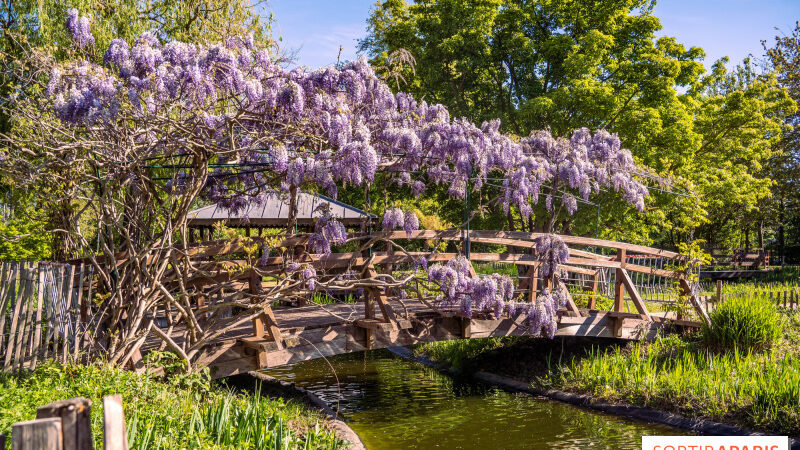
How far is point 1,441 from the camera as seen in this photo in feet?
7.35

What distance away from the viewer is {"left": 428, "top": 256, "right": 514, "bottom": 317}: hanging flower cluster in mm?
7934

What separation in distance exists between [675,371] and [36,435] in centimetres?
893

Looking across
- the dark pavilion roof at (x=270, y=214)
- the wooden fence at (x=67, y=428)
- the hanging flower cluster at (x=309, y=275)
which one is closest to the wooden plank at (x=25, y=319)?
the hanging flower cluster at (x=309, y=275)

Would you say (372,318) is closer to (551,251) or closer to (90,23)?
(551,251)

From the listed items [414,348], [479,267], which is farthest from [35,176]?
[479,267]

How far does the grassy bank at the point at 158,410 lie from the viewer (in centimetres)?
446

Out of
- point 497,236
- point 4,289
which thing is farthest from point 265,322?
point 497,236

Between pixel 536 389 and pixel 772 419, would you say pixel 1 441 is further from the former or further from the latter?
pixel 536 389

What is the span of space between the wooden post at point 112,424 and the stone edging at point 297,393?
5236 mm

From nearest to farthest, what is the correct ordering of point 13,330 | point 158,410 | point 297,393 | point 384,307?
1. point 158,410
2. point 13,330
3. point 384,307
4. point 297,393

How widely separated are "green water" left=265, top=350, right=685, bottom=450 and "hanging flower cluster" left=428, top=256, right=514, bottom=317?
1623 millimetres

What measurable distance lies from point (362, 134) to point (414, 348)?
773cm

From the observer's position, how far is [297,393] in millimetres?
9719

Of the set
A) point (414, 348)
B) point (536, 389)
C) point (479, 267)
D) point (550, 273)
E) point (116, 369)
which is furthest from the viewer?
point (479, 267)
